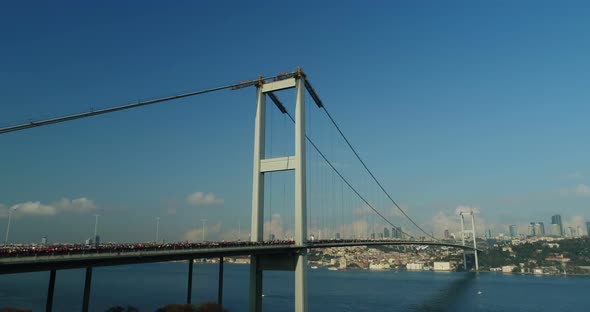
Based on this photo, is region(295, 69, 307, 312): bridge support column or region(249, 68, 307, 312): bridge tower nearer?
region(295, 69, 307, 312): bridge support column

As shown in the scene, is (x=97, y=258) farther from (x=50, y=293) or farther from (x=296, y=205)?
(x=296, y=205)

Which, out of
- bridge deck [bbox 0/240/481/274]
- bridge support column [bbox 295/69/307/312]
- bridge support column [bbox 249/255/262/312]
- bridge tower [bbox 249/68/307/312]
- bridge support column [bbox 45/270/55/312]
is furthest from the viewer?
bridge tower [bbox 249/68/307/312]

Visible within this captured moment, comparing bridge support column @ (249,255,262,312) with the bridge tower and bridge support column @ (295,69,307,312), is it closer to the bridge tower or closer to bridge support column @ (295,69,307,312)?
the bridge tower

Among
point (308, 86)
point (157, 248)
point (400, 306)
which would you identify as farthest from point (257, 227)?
point (400, 306)

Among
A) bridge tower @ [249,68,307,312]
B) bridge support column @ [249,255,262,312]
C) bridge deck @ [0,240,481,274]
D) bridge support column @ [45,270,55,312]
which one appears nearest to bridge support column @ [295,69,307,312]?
bridge tower @ [249,68,307,312]

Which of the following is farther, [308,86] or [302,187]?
[308,86]

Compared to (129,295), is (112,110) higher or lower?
higher

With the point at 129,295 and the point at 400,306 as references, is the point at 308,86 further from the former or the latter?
the point at 129,295

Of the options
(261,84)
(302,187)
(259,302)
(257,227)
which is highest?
(261,84)
